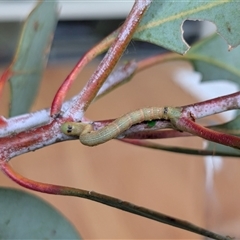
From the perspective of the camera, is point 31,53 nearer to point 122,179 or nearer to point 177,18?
point 177,18

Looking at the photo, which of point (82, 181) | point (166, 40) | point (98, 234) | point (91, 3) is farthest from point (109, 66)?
point (91, 3)

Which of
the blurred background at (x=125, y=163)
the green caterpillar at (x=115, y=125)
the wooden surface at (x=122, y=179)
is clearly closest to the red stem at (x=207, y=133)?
the green caterpillar at (x=115, y=125)

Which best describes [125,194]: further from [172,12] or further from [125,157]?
[172,12]

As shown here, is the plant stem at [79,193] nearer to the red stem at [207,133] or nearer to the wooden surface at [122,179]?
the red stem at [207,133]

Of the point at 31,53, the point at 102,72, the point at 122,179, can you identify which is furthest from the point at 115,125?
the point at 122,179

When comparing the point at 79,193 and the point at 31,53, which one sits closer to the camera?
the point at 79,193

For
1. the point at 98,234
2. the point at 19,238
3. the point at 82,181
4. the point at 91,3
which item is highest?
the point at 91,3
